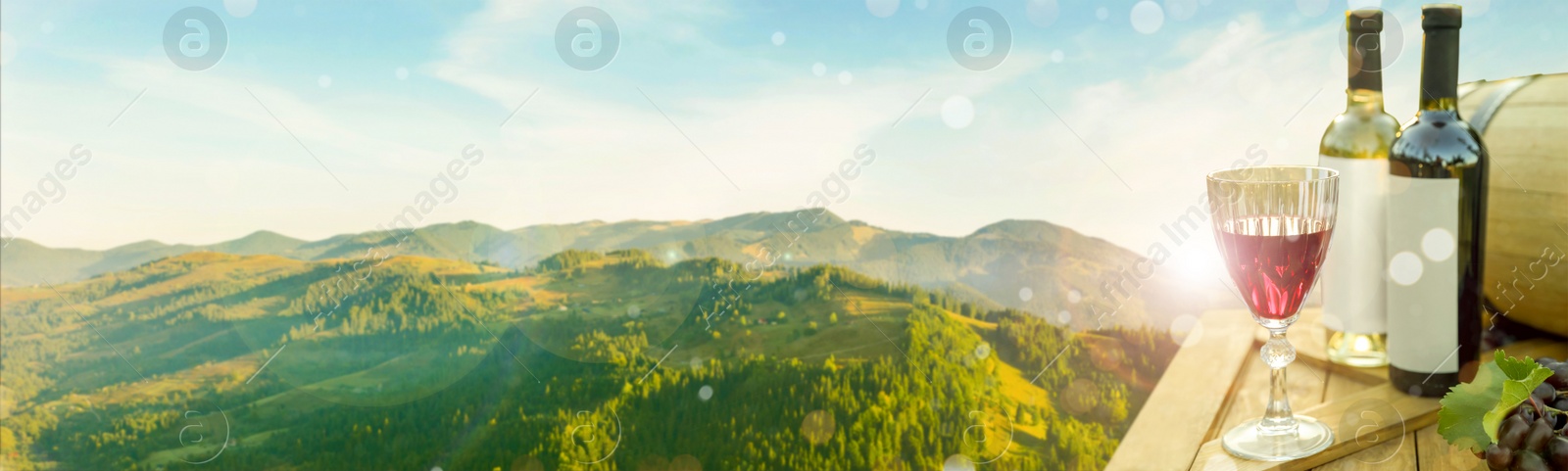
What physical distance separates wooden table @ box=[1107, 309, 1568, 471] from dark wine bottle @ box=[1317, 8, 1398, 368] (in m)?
0.12

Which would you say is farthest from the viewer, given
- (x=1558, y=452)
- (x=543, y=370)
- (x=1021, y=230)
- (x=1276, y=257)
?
(x=543, y=370)

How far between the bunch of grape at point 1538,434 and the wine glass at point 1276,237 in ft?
0.50

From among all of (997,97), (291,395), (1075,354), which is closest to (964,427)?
(1075,354)

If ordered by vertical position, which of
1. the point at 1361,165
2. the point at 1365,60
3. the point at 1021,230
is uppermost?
the point at 1365,60

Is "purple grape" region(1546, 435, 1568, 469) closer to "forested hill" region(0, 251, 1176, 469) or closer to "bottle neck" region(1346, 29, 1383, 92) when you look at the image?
"bottle neck" region(1346, 29, 1383, 92)

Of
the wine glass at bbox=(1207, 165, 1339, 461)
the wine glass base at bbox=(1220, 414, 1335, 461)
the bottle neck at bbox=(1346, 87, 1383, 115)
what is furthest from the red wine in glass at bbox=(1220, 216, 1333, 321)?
the bottle neck at bbox=(1346, 87, 1383, 115)

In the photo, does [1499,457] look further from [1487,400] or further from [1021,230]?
[1021,230]

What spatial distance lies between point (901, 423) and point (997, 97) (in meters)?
0.77

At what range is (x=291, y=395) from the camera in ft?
8.24

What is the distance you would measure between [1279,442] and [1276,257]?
0.20 metres

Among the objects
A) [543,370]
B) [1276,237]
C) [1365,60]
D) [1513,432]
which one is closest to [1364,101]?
[1365,60]

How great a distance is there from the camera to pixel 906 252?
2.21m

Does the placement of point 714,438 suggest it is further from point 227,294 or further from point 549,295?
point 227,294

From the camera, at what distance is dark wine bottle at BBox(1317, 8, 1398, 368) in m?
0.93
